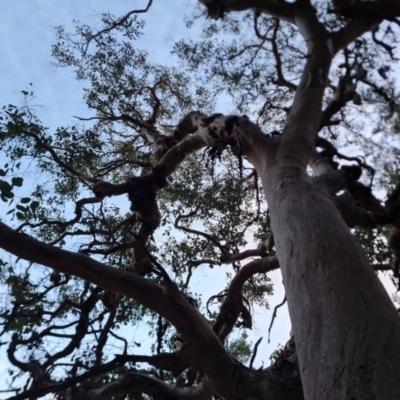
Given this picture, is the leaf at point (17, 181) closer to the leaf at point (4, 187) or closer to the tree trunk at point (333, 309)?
the leaf at point (4, 187)

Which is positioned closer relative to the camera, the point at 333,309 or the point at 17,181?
the point at 333,309

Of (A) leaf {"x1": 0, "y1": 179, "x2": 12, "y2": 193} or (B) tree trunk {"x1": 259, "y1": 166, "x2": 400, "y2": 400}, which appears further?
(A) leaf {"x1": 0, "y1": 179, "x2": 12, "y2": 193}

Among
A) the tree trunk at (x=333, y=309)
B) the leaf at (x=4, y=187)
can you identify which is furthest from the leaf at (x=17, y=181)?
the tree trunk at (x=333, y=309)

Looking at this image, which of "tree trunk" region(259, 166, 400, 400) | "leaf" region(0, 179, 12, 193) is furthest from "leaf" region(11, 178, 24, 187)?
"tree trunk" region(259, 166, 400, 400)

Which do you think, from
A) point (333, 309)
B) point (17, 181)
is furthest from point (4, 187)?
point (333, 309)

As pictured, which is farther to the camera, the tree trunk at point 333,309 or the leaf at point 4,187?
the leaf at point 4,187

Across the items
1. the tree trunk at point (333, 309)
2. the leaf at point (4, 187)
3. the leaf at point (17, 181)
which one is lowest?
the tree trunk at point (333, 309)

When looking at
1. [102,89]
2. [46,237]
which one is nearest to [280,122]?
[102,89]

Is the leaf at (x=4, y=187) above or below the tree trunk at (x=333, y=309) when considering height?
above

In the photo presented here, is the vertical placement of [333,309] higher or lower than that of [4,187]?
lower

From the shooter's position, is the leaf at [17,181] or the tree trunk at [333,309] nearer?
the tree trunk at [333,309]

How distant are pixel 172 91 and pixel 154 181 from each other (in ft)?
12.8

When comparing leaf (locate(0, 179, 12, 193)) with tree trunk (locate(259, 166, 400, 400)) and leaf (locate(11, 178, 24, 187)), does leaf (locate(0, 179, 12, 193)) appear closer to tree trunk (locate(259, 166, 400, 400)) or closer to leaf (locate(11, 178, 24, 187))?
leaf (locate(11, 178, 24, 187))

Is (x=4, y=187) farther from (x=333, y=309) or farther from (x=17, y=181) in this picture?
(x=333, y=309)
